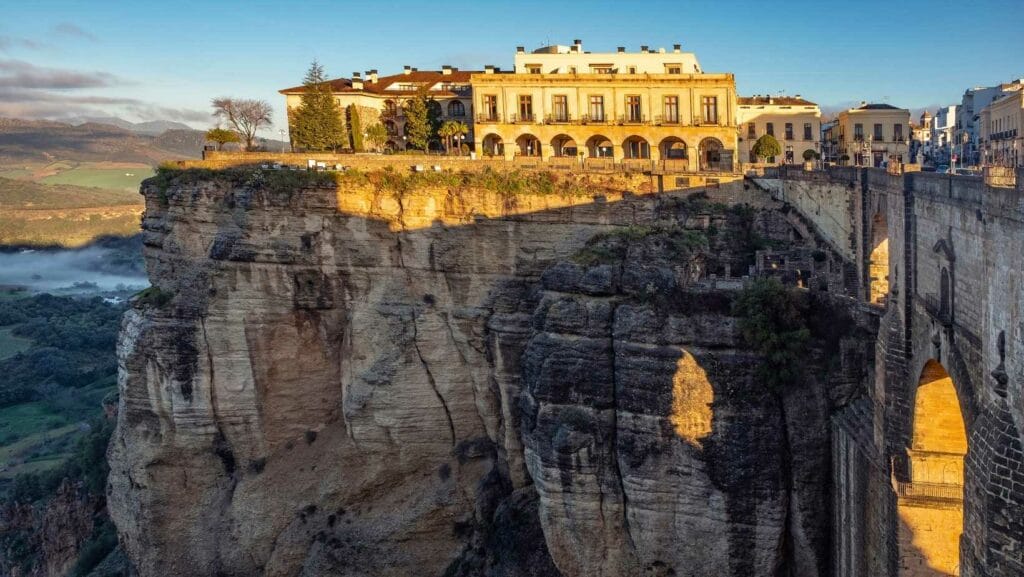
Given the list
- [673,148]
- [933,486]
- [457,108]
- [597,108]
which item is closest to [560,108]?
[597,108]

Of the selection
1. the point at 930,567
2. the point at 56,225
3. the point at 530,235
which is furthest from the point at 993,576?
the point at 56,225

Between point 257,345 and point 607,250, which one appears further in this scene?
point 257,345

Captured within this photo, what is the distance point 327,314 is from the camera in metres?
34.5

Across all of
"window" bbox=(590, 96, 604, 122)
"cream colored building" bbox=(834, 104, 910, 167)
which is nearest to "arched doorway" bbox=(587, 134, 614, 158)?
"window" bbox=(590, 96, 604, 122)

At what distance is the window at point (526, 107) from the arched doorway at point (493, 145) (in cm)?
155

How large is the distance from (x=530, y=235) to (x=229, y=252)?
Answer: 11.1m

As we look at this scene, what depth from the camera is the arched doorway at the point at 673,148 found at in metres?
43.4

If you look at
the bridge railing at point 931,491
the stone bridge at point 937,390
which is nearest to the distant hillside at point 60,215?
the stone bridge at point 937,390

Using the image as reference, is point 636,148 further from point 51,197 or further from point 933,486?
point 51,197

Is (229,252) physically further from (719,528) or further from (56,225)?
(56,225)

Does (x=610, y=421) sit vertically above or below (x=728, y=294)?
below

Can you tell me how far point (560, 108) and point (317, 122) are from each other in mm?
11643

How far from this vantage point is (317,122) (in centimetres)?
4388

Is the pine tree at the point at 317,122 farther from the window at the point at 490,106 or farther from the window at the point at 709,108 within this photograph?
the window at the point at 709,108
